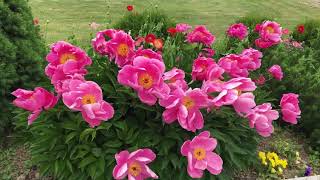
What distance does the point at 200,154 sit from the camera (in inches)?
100

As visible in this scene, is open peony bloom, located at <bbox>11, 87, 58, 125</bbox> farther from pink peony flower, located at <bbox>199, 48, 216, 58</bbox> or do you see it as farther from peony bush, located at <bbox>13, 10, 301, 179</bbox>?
pink peony flower, located at <bbox>199, 48, 216, 58</bbox>

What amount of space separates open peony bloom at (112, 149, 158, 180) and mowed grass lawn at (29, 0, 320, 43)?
6.41 m

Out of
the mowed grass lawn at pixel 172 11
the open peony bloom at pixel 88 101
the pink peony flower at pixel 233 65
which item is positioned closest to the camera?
the open peony bloom at pixel 88 101

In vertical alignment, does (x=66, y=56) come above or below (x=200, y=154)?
above

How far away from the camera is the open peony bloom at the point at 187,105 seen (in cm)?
247

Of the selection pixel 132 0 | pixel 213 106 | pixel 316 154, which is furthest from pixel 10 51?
pixel 132 0

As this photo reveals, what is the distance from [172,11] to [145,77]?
920 centimetres

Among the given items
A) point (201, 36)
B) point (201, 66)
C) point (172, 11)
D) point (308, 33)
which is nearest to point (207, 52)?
point (201, 36)

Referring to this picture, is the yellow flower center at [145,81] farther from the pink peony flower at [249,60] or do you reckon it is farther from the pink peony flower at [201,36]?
the pink peony flower at [201,36]

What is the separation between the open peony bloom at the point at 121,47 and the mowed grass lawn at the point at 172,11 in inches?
237

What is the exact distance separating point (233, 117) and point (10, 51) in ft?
5.94

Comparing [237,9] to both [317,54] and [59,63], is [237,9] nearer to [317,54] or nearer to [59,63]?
[317,54]

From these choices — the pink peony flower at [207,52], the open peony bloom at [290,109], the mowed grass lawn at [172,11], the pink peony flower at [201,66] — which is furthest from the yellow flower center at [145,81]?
the mowed grass lawn at [172,11]

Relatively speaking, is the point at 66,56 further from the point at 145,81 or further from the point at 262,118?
the point at 262,118
